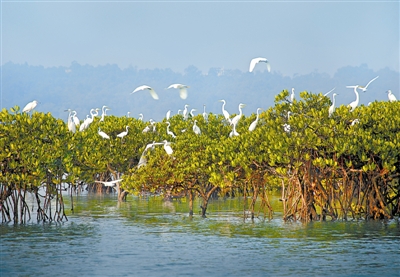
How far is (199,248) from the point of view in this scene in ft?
57.5

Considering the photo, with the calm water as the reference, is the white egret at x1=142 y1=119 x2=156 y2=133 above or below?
above

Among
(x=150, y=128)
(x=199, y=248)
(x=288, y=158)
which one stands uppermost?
(x=150, y=128)

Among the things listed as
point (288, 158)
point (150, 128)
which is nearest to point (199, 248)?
point (288, 158)

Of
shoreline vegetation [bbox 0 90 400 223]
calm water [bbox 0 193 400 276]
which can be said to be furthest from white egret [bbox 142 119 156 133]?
shoreline vegetation [bbox 0 90 400 223]

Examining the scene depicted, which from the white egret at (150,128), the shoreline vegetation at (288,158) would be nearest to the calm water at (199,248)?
the shoreline vegetation at (288,158)

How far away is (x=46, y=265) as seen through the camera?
15.4 meters

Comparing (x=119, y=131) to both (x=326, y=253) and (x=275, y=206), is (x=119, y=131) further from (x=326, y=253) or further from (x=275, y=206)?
(x=326, y=253)

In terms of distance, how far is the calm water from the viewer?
1487 centimetres

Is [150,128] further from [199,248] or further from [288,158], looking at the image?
[199,248]

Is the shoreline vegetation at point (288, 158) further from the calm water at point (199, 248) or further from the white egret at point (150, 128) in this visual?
the white egret at point (150, 128)

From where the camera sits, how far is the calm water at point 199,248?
14.9 m

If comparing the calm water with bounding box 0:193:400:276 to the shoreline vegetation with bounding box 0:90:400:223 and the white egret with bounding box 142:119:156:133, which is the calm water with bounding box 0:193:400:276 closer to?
the shoreline vegetation with bounding box 0:90:400:223

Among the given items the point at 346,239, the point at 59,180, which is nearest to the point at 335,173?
the point at 346,239

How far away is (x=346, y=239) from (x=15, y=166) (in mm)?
8353
